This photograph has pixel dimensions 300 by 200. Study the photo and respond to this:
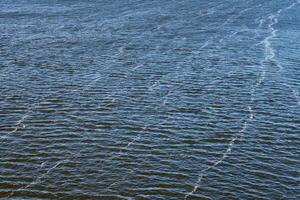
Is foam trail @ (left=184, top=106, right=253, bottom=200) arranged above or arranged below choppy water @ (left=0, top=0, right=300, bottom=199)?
below

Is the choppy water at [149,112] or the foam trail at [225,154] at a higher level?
the choppy water at [149,112]

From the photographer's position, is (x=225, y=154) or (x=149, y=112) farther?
(x=149, y=112)

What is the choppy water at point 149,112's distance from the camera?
1373 inches

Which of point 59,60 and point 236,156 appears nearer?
point 236,156

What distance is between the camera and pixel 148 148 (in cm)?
3994

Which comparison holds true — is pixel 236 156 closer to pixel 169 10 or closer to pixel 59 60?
pixel 59 60

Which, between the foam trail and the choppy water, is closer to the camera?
the foam trail

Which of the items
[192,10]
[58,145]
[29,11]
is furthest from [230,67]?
[29,11]

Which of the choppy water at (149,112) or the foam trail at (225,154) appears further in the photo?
the choppy water at (149,112)

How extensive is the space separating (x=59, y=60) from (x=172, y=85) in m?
18.4

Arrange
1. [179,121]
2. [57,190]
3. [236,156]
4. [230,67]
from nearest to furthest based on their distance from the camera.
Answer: [57,190] → [236,156] → [179,121] → [230,67]

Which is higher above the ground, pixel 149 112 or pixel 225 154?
pixel 149 112

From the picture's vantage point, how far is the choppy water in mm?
34875

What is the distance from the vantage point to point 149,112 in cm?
4722
